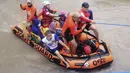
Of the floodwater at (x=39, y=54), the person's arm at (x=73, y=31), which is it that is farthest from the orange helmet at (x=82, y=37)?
the floodwater at (x=39, y=54)

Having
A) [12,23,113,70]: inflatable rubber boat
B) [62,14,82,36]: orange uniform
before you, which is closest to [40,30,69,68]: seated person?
[12,23,113,70]: inflatable rubber boat

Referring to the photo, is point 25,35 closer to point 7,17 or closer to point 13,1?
point 7,17

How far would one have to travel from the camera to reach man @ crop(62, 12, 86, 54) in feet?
22.6

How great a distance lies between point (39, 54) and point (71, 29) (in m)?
1.39

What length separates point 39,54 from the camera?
807cm

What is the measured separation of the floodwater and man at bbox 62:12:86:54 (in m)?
0.66

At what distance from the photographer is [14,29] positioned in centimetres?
896

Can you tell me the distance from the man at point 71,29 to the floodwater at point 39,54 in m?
0.66

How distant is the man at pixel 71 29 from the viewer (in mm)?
6894

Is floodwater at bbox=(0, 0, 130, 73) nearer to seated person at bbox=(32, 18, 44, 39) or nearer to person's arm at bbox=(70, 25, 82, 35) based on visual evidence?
seated person at bbox=(32, 18, 44, 39)

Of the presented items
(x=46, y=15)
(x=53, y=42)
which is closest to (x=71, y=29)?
(x=53, y=42)

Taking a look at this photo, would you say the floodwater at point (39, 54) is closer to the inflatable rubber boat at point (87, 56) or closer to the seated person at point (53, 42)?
the inflatable rubber boat at point (87, 56)

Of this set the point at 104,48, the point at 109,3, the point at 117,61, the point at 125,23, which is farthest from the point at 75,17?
the point at 109,3

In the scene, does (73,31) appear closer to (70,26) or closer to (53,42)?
(70,26)
